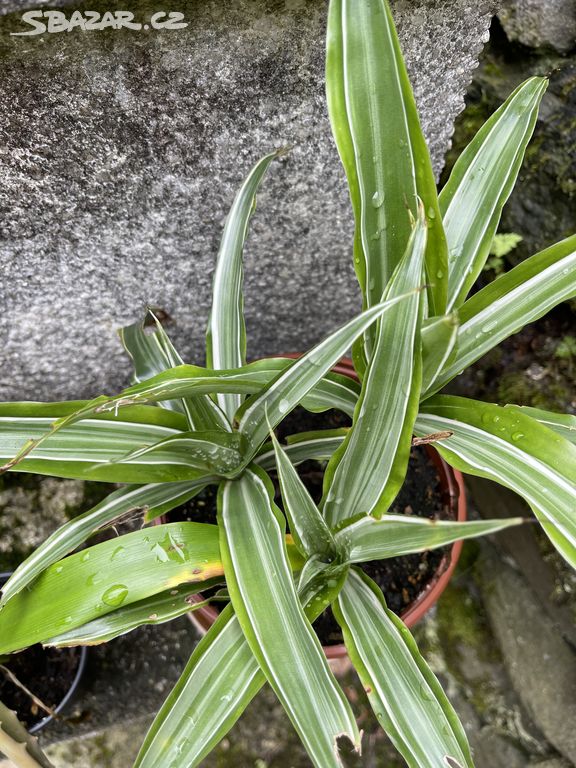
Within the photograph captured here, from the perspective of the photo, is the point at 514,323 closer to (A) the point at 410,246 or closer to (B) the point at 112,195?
(A) the point at 410,246

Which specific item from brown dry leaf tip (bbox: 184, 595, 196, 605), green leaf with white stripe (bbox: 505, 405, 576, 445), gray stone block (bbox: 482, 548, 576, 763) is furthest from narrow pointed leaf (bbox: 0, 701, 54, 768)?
gray stone block (bbox: 482, 548, 576, 763)

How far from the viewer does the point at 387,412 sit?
0.60 m

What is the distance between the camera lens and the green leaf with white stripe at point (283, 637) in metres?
0.56

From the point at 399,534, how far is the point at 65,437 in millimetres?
386

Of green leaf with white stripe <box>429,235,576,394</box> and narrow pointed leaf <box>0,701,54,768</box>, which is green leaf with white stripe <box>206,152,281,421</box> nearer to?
green leaf with white stripe <box>429,235,576,394</box>

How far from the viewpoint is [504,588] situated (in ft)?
4.09

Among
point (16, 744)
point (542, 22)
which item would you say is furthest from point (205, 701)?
point (542, 22)

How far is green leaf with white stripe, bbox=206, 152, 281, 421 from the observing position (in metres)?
0.75

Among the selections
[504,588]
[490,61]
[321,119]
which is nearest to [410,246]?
[321,119]

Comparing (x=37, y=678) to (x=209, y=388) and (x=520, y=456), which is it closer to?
(x=209, y=388)

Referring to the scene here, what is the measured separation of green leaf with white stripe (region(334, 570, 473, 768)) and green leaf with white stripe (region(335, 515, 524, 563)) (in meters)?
0.10

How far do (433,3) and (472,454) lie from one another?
0.56 meters

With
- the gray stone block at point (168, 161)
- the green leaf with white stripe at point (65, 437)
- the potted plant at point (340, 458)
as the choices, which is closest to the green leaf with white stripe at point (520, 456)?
the potted plant at point (340, 458)

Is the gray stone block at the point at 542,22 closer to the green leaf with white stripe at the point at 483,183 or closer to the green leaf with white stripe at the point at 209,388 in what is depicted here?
the green leaf with white stripe at the point at 483,183
